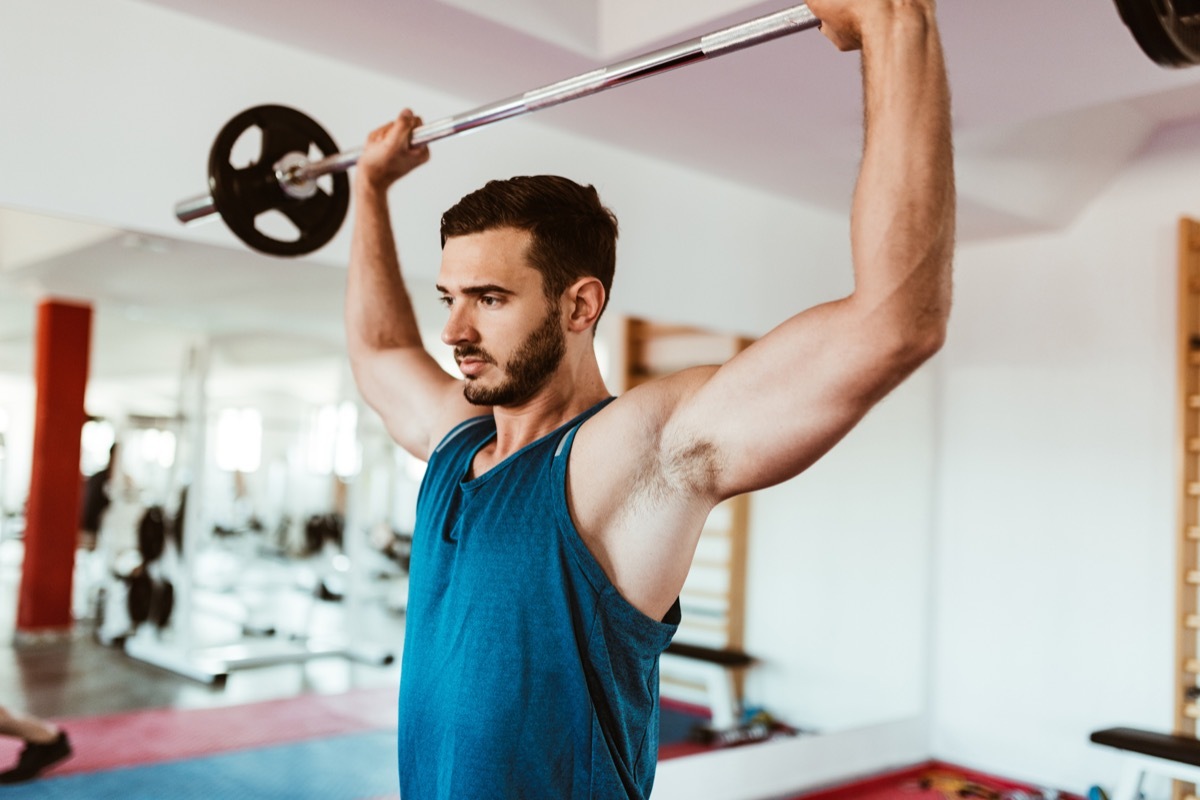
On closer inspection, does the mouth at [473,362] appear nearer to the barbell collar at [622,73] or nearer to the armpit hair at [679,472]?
the armpit hair at [679,472]

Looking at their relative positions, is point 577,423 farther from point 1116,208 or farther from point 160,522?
point 160,522

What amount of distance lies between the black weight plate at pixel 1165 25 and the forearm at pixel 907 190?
0.27 metres

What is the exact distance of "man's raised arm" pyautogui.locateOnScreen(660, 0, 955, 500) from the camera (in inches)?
33.2

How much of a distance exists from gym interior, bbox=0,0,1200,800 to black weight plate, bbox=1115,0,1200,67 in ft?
4.34

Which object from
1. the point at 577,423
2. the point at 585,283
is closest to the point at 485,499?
the point at 577,423

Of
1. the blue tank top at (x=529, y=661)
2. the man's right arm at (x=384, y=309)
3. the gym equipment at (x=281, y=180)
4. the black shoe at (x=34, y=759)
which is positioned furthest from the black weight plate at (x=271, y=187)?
the black shoe at (x=34, y=759)

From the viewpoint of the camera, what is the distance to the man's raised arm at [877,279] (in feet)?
2.77

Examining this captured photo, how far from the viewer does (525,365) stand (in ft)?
3.67

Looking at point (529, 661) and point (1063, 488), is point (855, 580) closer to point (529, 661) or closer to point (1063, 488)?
point (1063, 488)

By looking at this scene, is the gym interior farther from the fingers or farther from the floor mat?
the fingers

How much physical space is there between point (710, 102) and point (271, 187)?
156 centimetres

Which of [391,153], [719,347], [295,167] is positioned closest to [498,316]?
[391,153]

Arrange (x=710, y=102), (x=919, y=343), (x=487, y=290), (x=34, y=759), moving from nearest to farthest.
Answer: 1. (x=919, y=343)
2. (x=487, y=290)
3. (x=710, y=102)
4. (x=34, y=759)

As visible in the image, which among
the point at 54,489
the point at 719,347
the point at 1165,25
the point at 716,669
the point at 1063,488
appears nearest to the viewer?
the point at 1165,25
